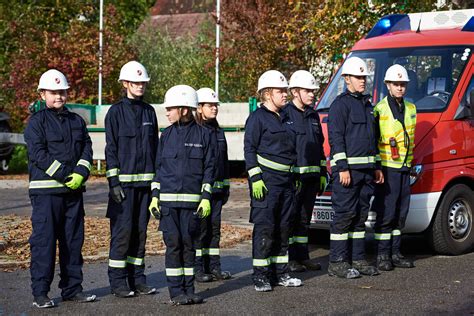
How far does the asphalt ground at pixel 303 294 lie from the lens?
891cm

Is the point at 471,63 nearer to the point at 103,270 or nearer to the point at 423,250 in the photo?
the point at 423,250

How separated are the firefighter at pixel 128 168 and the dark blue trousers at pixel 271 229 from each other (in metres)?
1.03

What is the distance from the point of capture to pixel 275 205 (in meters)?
9.90

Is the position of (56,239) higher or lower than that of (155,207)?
lower

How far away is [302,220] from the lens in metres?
11.1

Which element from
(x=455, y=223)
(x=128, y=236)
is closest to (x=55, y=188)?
(x=128, y=236)

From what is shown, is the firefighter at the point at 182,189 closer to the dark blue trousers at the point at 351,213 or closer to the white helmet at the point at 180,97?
the white helmet at the point at 180,97

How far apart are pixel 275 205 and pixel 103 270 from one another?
227cm

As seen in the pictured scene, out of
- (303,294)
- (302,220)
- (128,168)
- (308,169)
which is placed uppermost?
(128,168)

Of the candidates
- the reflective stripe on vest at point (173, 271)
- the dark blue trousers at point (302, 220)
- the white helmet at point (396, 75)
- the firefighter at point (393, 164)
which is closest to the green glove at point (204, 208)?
the reflective stripe on vest at point (173, 271)

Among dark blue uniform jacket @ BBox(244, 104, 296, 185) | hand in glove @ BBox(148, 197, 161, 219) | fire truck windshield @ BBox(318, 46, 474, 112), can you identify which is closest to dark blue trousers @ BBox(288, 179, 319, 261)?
dark blue uniform jacket @ BBox(244, 104, 296, 185)

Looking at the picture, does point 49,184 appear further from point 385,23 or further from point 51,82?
point 385,23

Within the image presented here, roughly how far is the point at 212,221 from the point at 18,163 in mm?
17351

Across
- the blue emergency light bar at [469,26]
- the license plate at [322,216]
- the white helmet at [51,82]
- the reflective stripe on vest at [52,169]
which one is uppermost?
the blue emergency light bar at [469,26]
